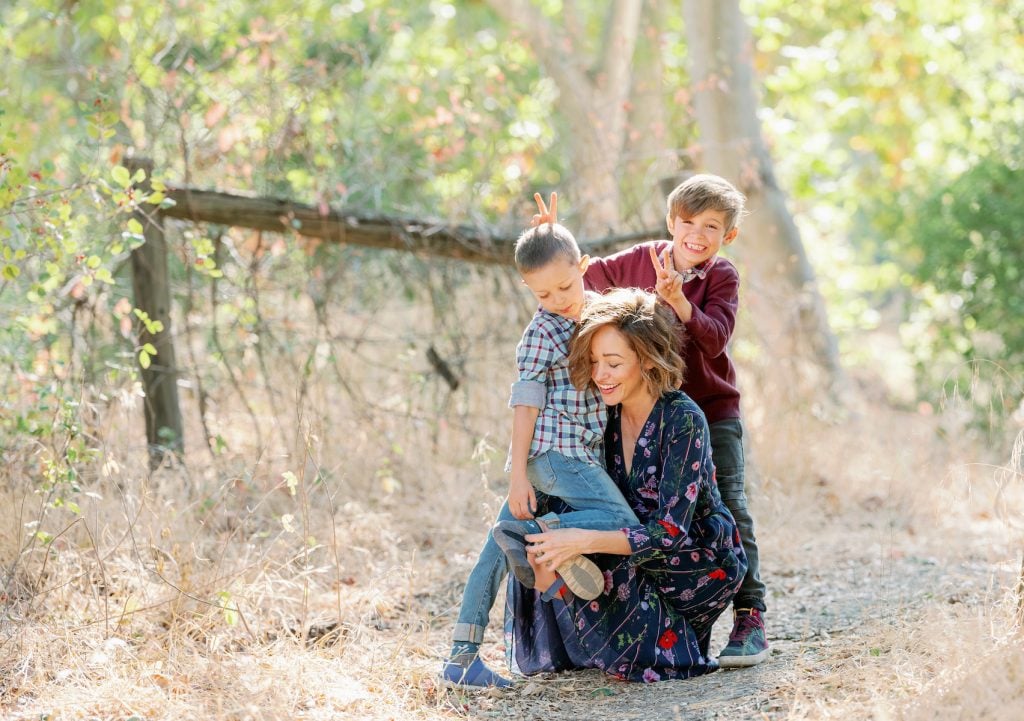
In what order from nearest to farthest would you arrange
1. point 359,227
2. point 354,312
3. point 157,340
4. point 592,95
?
point 157,340
point 359,227
point 354,312
point 592,95

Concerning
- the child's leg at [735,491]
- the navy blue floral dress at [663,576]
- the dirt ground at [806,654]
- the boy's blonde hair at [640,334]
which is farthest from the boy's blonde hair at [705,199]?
the dirt ground at [806,654]

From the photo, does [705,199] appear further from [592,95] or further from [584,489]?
[592,95]

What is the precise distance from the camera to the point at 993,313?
352 inches

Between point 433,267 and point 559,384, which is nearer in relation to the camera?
point 559,384

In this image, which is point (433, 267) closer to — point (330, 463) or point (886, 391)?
point (330, 463)

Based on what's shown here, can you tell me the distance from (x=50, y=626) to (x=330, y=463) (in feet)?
7.68

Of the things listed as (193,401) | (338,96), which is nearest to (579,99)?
(338,96)

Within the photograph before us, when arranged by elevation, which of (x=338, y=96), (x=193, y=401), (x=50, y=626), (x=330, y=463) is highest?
(x=338, y=96)

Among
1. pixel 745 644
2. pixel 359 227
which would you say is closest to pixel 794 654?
pixel 745 644

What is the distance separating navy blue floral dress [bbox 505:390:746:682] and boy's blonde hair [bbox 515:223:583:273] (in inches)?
23.0

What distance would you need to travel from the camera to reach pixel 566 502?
368 centimetres

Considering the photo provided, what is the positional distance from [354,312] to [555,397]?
127 inches

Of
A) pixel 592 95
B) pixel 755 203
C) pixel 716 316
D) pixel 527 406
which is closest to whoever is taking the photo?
pixel 527 406

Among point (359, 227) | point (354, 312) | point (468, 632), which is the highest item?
point (359, 227)
